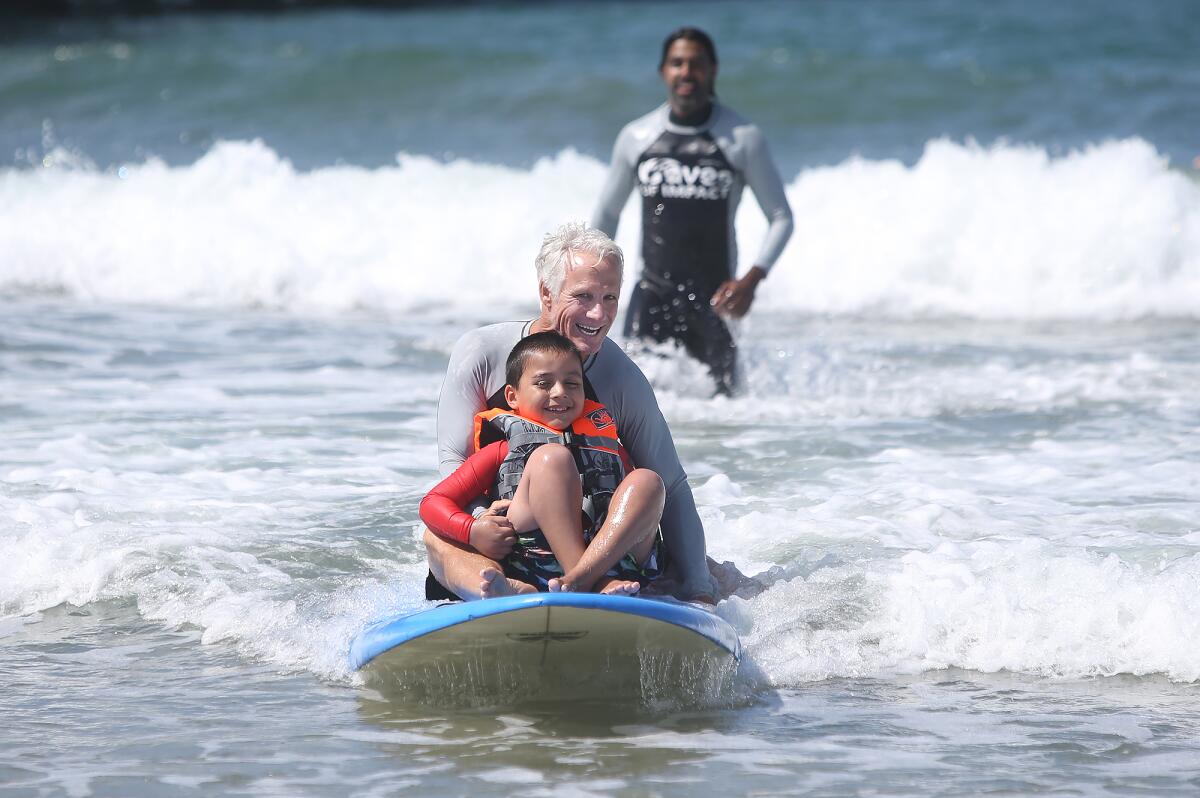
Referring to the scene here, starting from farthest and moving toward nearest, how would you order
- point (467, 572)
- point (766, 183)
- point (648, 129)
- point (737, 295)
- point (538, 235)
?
point (538, 235) < point (648, 129) < point (766, 183) < point (737, 295) < point (467, 572)

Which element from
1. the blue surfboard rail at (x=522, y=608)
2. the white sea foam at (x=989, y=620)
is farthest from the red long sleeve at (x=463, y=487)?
the white sea foam at (x=989, y=620)

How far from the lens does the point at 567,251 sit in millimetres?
4094

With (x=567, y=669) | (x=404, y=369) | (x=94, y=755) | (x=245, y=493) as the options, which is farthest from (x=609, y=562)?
(x=404, y=369)

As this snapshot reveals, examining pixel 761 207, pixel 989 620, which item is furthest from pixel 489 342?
pixel 761 207

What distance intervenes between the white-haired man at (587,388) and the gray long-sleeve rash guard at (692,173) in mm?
3084

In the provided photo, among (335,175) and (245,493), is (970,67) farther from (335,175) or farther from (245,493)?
(245,493)

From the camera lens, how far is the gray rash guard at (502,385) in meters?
4.19

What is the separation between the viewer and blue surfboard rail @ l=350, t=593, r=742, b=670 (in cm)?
374

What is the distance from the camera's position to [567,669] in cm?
407

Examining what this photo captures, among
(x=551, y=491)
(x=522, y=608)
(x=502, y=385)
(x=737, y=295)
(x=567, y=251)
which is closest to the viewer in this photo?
(x=522, y=608)

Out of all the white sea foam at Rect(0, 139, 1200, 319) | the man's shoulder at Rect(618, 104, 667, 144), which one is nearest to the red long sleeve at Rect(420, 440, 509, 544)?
the man's shoulder at Rect(618, 104, 667, 144)

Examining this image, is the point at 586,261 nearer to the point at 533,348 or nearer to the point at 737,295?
the point at 533,348

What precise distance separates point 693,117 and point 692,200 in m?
0.38

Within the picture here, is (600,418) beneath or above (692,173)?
beneath
